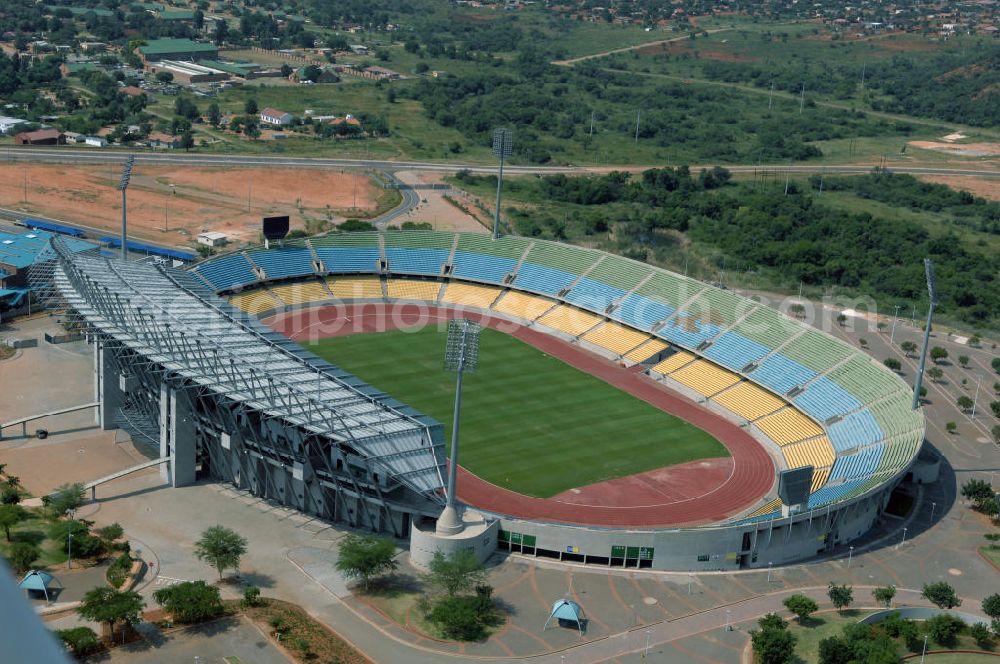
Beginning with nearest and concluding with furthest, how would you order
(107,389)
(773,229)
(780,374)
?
1. (107,389)
2. (780,374)
3. (773,229)

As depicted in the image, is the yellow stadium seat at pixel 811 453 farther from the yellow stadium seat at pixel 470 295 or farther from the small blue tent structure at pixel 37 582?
the small blue tent structure at pixel 37 582

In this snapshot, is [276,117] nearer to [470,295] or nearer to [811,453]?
[470,295]

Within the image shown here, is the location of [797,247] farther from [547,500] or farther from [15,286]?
[15,286]

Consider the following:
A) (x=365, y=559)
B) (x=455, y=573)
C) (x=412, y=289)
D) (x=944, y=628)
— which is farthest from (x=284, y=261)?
(x=944, y=628)

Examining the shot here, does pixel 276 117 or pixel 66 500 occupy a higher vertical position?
pixel 276 117

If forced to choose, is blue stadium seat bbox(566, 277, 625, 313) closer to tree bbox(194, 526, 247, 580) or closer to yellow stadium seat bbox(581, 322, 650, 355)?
yellow stadium seat bbox(581, 322, 650, 355)

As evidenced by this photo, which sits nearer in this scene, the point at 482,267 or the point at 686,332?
the point at 686,332

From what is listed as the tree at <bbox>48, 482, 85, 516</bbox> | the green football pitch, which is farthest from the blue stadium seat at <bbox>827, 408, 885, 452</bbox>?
the tree at <bbox>48, 482, 85, 516</bbox>

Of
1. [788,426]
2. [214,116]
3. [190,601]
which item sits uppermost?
[214,116]
